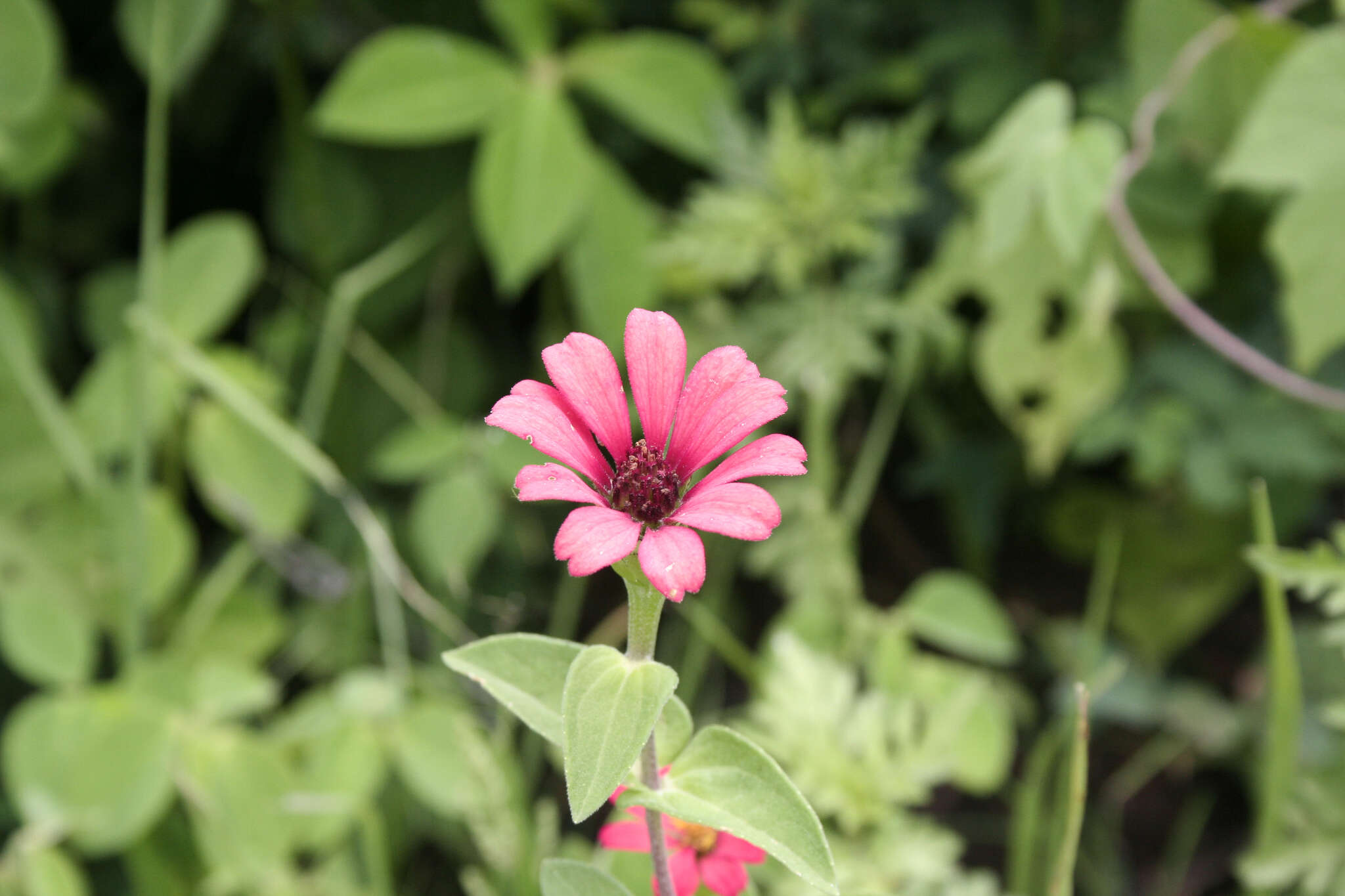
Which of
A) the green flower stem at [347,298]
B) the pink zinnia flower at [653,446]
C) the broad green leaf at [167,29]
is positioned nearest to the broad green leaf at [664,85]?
the green flower stem at [347,298]

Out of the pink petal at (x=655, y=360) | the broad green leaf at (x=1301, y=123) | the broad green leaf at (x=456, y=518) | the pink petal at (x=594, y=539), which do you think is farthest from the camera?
the broad green leaf at (x=456, y=518)

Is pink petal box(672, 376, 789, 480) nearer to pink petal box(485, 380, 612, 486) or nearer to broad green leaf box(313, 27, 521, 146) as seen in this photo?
pink petal box(485, 380, 612, 486)

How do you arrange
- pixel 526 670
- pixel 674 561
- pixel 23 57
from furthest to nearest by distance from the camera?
1. pixel 23 57
2. pixel 526 670
3. pixel 674 561

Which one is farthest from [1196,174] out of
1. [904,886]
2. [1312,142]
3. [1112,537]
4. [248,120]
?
[248,120]

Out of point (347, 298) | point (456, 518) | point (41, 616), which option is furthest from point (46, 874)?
point (347, 298)

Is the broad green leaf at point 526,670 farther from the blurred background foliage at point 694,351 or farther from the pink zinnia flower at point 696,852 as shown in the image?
the blurred background foliage at point 694,351

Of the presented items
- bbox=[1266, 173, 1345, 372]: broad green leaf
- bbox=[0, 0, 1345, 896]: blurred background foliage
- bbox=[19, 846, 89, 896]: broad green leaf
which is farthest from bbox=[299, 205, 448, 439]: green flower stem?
bbox=[1266, 173, 1345, 372]: broad green leaf

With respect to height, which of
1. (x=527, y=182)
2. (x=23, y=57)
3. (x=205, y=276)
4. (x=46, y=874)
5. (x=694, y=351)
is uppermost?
(x=23, y=57)

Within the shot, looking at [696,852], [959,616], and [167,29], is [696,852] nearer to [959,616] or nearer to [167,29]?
[959,616]
